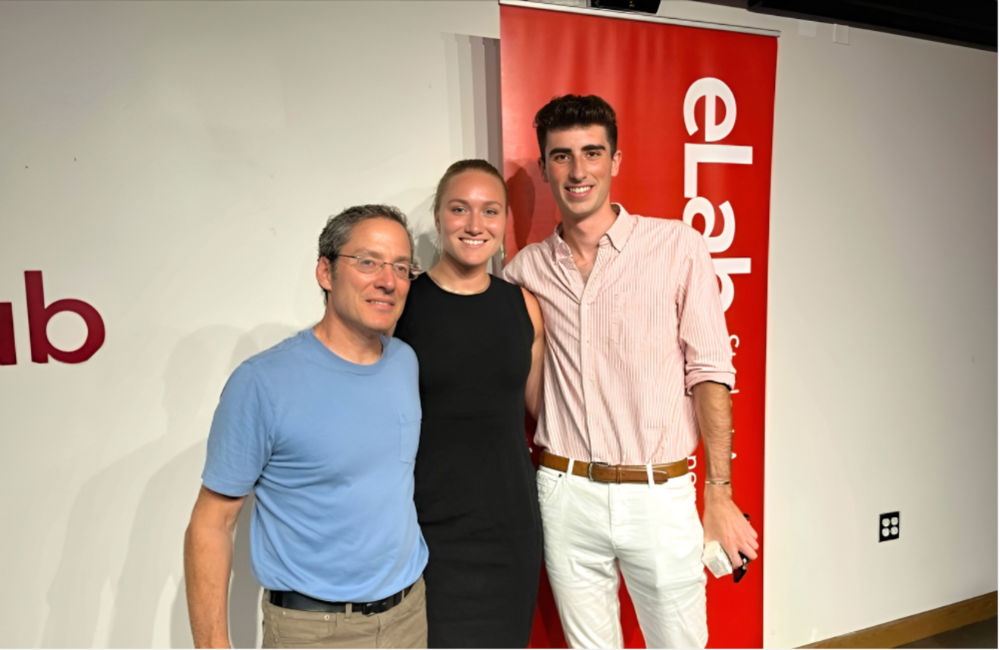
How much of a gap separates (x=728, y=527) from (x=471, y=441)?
2.51 ft

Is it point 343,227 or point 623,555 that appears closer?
point 343,227

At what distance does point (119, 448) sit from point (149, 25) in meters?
1.30

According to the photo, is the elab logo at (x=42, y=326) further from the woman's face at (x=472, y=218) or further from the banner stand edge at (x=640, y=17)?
the banner stand edge at (x=640, y=17)

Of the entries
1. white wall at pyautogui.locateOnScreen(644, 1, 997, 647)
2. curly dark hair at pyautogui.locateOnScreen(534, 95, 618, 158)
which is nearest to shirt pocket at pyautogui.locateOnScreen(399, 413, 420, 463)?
curly dark hair at pyautogui.locateOnScreen(534, 95, 618, 158)

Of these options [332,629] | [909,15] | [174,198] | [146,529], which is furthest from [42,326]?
[909,15]

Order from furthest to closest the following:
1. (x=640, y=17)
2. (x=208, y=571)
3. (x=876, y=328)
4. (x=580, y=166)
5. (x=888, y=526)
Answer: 1. (x=888, y=526)
2. (x=876, y=328)
3. (x=640, y=17)
4. (x=580, y=166)
5. (x=208, y=571)

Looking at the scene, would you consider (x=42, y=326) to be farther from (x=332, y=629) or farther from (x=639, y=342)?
(x=639, y=342)

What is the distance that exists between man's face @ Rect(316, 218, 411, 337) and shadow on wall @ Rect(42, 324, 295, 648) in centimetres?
74

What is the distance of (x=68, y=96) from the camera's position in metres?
1.74

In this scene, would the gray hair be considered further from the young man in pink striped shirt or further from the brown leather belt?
the brown leather belt

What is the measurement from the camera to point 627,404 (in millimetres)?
1737

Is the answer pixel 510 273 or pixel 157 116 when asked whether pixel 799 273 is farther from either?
pixel 157 116

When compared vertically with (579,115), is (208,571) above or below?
below

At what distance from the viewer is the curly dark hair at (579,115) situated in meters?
1.70
